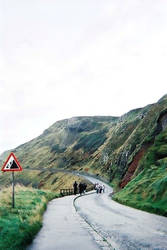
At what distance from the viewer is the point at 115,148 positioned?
313 feet

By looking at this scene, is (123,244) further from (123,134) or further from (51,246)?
→ (123,134)

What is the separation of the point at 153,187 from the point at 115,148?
74.5 m

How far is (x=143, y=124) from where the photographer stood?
70250mm

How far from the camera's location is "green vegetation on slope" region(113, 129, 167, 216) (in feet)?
58.3

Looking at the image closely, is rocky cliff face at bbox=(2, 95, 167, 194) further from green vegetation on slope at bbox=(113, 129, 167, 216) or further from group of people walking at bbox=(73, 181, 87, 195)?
group of people walking at bbox=(73, 181, 87, 195)

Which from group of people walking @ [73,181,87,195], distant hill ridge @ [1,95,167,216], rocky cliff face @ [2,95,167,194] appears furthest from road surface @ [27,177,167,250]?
group of people walking @ [73,181,87,195]

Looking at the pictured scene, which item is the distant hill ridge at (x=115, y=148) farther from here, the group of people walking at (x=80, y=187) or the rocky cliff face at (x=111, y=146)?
the group of people walking at (x=80, y=187)

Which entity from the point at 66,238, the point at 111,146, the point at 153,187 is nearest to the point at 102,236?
the point at 66,238

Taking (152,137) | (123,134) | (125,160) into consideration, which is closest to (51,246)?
(152,137)

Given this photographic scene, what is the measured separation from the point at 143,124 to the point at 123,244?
63203 mm

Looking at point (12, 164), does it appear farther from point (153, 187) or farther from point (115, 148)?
point (115, 148)

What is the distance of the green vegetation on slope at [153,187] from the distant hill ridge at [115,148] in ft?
0.51

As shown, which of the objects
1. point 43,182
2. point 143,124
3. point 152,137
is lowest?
point 43,182

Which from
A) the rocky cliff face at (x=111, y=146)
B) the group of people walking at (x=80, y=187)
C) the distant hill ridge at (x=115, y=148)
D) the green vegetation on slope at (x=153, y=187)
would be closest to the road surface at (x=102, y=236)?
the green vegetation on slope at (x=153, y=187)
